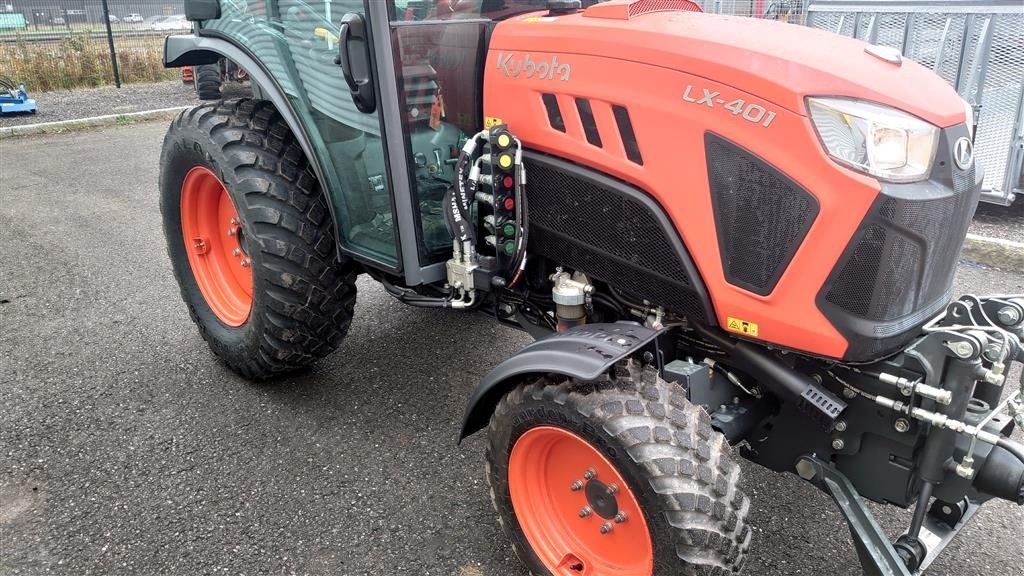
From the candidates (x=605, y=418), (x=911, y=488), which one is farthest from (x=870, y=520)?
(x=605, y=418)

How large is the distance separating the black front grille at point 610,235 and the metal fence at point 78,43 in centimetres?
1194

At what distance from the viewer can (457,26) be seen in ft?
8.50

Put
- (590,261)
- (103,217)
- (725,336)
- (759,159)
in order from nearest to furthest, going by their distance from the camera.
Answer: (759,159), (725,336), (590,261), (103,217)

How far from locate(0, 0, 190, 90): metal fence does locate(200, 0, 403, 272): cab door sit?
35.4 ft

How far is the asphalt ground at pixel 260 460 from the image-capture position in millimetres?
2580

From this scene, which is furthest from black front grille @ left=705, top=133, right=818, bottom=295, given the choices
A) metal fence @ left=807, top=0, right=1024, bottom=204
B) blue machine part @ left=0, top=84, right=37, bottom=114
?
blue machine part @ left=0, top=84, right=37, bottom=114

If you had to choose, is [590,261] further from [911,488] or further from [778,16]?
[778,16]

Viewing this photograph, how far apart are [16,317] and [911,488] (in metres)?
4.42

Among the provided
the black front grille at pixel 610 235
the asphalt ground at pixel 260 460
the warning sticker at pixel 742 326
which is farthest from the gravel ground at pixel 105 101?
the warning sticker at pixel 742 326

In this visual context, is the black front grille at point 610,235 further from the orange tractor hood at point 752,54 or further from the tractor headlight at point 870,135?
the tractor headlight at point 870,135

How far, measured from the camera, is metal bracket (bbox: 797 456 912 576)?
2.07 meters

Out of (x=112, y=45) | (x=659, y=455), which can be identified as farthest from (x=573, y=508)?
(x=112, y=45)

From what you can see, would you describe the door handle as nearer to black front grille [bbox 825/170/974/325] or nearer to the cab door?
the cab door

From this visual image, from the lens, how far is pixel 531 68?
243 centimetres
